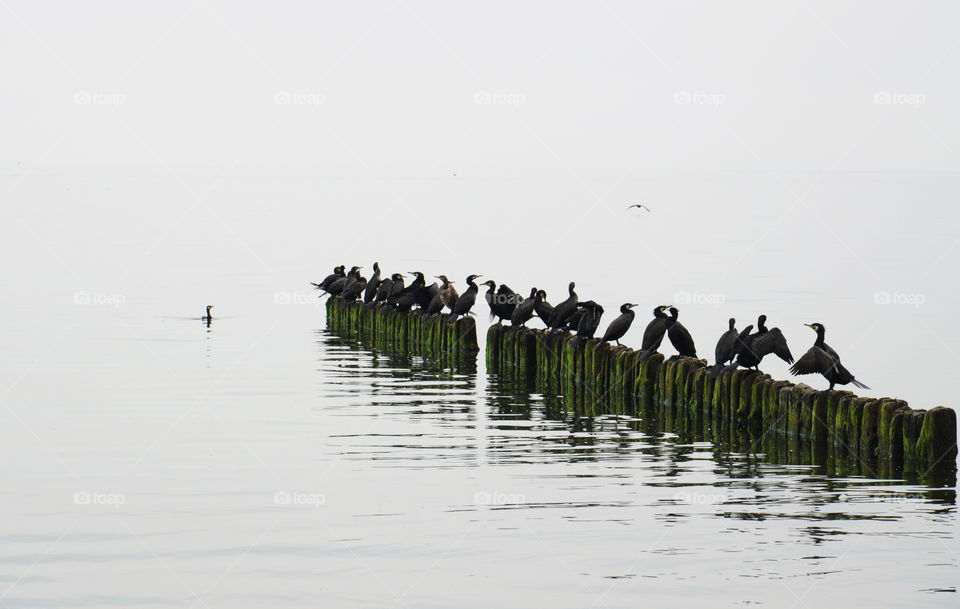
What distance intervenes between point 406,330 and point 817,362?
13.1 metres

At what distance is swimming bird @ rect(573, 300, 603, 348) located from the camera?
21.8 metres

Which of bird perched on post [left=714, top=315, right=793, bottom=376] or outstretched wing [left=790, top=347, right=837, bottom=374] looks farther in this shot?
bird perched on post [left=714, top=315, right=793, bottom=376]

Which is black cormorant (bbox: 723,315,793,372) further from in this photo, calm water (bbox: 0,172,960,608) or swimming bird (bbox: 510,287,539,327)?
swimming bird (bbox: 510,287,539,327)

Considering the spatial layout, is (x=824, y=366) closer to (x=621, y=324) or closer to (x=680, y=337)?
(x=680, y=337)

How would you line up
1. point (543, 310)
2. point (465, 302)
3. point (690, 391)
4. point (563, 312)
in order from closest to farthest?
point (690, 391)
point (563, 312)
point (543, 310)
point (465, 302)

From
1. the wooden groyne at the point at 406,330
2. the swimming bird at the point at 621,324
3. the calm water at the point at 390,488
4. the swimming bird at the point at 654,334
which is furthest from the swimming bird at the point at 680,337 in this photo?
the wooden groyne at the point at 406,330

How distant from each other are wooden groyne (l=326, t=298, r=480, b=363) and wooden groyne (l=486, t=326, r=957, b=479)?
1167 millimetres

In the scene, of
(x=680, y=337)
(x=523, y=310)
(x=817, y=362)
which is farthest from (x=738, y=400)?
(x=523, y=310)

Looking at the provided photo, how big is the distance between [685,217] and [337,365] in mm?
89397

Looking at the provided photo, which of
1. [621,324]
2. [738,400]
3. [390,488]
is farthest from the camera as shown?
[621,324]

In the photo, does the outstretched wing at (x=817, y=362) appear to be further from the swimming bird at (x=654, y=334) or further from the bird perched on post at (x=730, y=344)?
the swimming bird at (x=654, y=334)

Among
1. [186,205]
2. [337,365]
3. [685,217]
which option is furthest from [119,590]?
[186,205]

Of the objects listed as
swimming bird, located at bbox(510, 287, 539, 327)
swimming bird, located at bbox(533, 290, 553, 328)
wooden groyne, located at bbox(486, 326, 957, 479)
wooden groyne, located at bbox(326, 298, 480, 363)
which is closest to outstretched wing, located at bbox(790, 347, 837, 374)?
wooden groyne, located at bbox(486, 326, 957, 479)

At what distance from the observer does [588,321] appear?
21828 millimetres
